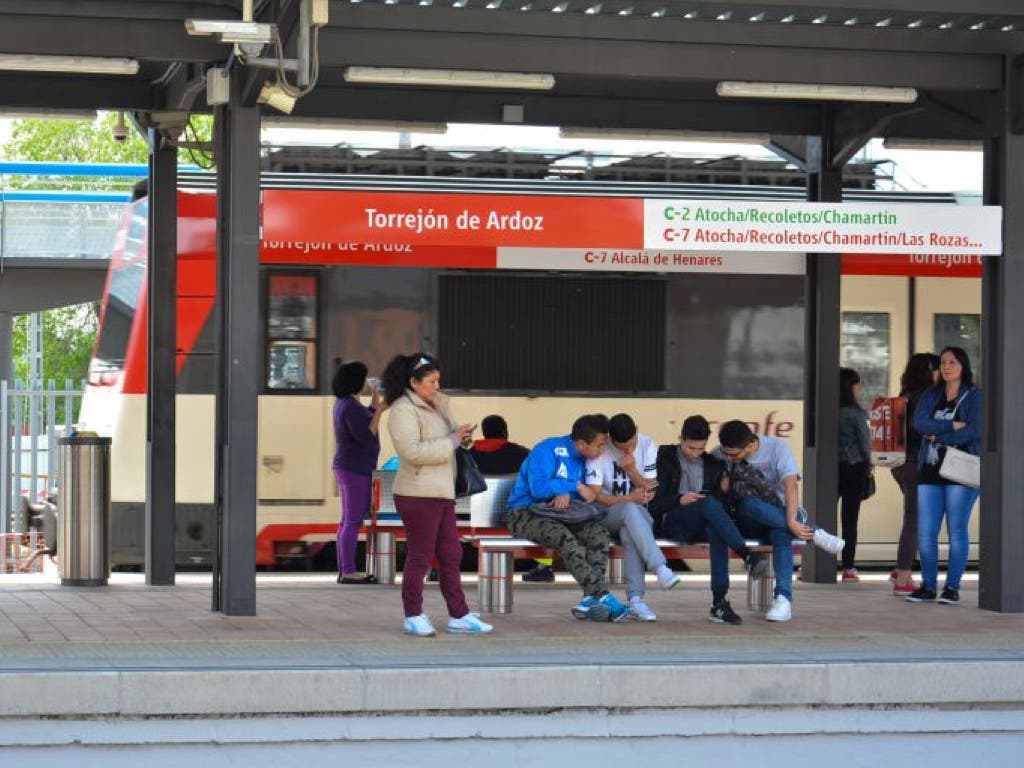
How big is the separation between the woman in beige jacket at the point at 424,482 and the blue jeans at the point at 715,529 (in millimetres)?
1564

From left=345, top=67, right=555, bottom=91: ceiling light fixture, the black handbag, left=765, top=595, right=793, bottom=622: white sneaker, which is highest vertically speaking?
left=345, top=67, right=555, bottom=91: ceiling light fixture

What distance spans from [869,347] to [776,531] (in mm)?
5462

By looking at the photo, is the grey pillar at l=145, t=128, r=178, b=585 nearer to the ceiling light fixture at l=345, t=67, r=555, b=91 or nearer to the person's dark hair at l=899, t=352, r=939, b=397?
the ceiling light fixture at l=345, t=67, r=555, b=91

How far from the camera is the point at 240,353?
10828 mm

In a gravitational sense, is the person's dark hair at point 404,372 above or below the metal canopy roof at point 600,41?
below

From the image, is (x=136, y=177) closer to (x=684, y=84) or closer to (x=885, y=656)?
(x=684, y=84)

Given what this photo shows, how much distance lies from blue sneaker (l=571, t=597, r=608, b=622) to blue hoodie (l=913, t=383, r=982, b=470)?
265 cm

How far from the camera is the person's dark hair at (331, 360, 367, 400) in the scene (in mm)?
13633

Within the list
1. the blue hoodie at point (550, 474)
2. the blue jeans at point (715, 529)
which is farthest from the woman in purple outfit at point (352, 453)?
the blue jeans at point (715, 529)

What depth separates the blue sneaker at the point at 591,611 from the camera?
35.8ft

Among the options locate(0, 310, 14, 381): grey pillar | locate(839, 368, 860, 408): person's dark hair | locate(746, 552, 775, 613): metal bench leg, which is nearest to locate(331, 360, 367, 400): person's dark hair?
locate(746, 552, 775, 613): metal bench leg

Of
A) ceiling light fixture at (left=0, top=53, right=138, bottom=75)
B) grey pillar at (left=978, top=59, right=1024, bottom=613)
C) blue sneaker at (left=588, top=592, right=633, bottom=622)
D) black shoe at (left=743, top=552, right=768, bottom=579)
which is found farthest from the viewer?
grey pillar at (left=978, top=59, right=1024, bottom=613)

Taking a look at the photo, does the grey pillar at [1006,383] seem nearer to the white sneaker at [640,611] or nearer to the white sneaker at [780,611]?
the white sneaker at [780,611]

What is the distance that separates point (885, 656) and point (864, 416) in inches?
188
